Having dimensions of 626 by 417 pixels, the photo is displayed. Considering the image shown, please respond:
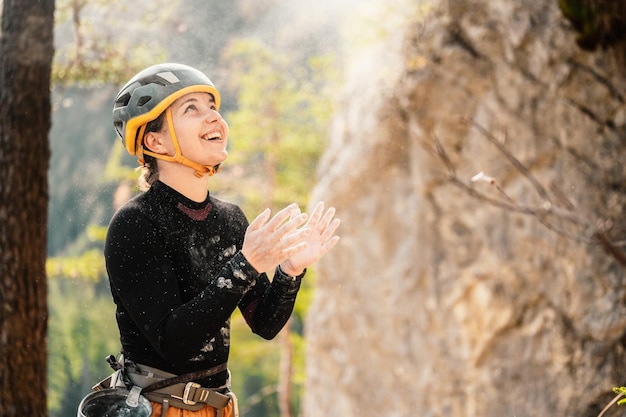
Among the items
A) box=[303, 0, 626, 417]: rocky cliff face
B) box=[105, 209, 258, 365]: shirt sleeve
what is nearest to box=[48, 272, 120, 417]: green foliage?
box=[303, 0, 626, 417]: rocky cliff face

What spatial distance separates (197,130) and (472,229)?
6698 mm

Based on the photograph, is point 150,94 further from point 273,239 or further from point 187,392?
point 187,392

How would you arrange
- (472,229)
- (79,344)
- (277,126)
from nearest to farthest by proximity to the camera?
(472,229) < (277,126) < (79,344)

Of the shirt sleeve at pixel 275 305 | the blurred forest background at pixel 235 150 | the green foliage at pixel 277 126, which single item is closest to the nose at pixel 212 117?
the shirt sleeve at pixel 275 305

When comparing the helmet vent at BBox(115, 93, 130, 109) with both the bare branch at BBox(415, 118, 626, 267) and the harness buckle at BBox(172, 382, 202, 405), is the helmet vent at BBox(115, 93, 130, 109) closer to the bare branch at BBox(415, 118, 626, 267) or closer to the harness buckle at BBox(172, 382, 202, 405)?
the harness buckle at BBox(172, 382, 202, 405)

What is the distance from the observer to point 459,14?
827 cm

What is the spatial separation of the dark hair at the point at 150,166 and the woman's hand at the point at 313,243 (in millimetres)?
419

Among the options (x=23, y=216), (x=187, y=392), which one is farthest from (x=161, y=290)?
(x=23, y=216)

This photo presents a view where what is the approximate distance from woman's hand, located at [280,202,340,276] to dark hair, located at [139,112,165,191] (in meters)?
0.42

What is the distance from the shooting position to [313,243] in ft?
6.66

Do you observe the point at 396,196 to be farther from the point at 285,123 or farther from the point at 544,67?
the point at 285,123

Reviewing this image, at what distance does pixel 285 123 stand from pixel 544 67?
800 centimetres

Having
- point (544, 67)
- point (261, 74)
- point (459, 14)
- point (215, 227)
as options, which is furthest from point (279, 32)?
point (215, 227)

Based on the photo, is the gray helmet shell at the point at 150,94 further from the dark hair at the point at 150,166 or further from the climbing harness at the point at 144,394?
the climbing harness at the point at 144,394
